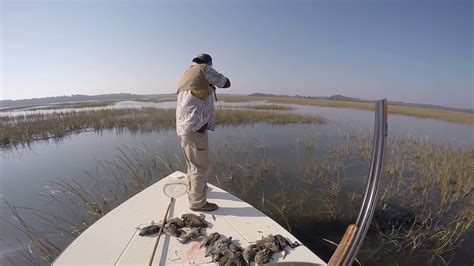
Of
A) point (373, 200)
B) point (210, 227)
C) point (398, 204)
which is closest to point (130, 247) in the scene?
point (210, 227)

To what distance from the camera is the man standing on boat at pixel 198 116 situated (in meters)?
3.00

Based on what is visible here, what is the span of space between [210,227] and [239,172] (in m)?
3.69

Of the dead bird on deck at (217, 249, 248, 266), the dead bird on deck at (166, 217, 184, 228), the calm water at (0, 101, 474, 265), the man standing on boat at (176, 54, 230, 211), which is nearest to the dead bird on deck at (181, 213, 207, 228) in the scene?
the dead bird on deck at (166, 217, 184, 228)

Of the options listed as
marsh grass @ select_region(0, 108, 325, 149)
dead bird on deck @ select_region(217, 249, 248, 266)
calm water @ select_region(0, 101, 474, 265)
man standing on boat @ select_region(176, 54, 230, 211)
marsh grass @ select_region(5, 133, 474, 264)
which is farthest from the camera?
marsh grass @ select_region(0, 108, 325, 149)

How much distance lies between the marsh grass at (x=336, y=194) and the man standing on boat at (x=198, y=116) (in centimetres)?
162

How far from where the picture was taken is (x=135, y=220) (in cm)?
276

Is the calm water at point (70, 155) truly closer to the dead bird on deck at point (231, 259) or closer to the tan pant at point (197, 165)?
the tan pant at point (197, 165)

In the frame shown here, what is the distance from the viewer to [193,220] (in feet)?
8.73

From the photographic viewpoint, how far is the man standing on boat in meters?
3.00

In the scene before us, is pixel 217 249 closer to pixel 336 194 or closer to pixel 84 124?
pixel 336 194

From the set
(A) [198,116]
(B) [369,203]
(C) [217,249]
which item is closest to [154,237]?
(C) [217,249]

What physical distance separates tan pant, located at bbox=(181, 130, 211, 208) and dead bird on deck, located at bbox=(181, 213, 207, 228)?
24 cm

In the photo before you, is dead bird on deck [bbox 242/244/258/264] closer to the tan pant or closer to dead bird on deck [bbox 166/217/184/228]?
dead bird on deck [bbox 166/217/184/228]

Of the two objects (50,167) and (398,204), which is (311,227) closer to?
(398,204)
